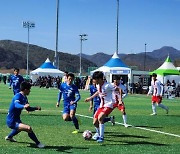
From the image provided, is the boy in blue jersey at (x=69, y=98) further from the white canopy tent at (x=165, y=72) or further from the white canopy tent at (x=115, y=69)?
the white canopy tent at (x=115, y=69)

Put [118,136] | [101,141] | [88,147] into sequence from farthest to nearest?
[118,136] < [101,141] < [88,147]

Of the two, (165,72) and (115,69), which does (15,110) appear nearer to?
(165,72)

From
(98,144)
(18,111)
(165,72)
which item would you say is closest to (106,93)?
(98,144)

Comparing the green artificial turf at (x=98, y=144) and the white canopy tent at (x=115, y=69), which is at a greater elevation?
the white canopy tent at (x=115, y=69)

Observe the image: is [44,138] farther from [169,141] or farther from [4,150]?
[169,141]

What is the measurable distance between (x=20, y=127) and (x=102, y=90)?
256 cm

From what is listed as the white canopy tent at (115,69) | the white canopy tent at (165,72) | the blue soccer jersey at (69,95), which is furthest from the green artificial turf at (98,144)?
the white canopy tent at (115,69)

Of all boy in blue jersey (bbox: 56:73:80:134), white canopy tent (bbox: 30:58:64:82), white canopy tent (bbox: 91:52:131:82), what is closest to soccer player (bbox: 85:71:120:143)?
boy in blue jersey (bbox: 56:73:80:134)

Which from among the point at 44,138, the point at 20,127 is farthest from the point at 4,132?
the point at 20,127

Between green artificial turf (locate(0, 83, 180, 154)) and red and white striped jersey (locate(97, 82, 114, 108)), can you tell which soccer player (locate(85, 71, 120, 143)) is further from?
green artificial turf (locate(0, 83, 180, 154))

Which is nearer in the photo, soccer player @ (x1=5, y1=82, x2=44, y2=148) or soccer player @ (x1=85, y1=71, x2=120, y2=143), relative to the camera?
soccer player @ (x1=5, y1=82, x2=44, y2=148)

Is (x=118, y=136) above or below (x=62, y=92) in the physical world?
below

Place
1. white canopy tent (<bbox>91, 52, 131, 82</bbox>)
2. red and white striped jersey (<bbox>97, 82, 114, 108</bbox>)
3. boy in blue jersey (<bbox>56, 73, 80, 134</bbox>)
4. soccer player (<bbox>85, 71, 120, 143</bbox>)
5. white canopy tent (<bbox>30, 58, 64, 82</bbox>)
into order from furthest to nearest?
white canopy tent (<bbox>30, 58, 64, 82</bbox>) < white canopy tent (<bbox>91, 52, 131, 82</bbox>) < boy in blue jersey (<bbox>56, 73, 80, 134</bbox>) < red and white striped jersey (<bbox>97, 82, 114, 108</bbox>) < soccer player (<bbox>85, 71, 120, 143</bbox>)

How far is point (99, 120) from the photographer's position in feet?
39.7
